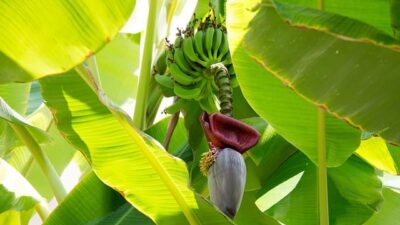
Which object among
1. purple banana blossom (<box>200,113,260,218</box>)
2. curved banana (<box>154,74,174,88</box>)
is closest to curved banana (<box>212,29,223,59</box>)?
curved banana (<box>154,74,174,88</box>)

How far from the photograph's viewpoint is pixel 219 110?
129cm

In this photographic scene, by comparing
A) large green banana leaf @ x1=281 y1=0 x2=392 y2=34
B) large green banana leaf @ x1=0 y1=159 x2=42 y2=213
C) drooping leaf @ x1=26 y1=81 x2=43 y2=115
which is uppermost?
large green banana leaf @ x1=281 y1=0 x2=392 y2=34

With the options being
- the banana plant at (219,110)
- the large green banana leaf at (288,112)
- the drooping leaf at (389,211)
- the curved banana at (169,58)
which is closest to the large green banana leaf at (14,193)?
the banana plant at (219,110)

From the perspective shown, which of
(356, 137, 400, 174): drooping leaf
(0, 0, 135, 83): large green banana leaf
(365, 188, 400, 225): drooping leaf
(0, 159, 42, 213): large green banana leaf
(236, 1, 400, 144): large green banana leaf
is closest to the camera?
(236, 1, 400, 144): large green banana leaf

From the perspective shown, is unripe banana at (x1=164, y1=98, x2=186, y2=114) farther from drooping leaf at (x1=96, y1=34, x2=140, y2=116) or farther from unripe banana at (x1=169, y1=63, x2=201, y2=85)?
drooping leaf at (x1=96, y1=34, x2=140, y2=116)

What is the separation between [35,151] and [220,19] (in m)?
0.50

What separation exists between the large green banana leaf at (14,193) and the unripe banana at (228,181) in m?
0.43

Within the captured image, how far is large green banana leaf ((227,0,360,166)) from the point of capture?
1.13 m

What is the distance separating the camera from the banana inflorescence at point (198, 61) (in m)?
1.34

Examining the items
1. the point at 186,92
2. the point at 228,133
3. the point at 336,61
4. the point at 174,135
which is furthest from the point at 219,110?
the point at 336,61

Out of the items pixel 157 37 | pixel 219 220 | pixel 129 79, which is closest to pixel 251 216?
pixel 219 220

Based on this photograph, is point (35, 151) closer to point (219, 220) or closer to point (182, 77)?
point (182, 77)

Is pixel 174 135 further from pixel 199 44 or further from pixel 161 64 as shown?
pixel 199 44

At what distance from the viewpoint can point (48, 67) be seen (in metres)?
0.99
